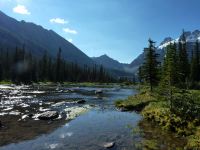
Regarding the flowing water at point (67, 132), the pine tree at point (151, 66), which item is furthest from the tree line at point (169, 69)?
the flowing water at point (67, 132)

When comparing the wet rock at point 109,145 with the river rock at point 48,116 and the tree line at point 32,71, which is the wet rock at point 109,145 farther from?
the tree line at point 32,71

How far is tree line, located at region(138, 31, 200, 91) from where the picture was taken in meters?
36.8

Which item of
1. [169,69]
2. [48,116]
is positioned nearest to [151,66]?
[169,69]

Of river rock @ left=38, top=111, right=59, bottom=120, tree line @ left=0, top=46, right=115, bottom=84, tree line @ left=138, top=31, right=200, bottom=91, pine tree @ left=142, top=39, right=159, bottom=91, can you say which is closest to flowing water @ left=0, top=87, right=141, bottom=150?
river rock @ left=38, top=111, right=59, bottom=120

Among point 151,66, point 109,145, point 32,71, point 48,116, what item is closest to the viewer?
point 109,145

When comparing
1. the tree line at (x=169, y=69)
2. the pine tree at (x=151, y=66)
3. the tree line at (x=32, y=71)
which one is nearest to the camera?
the tree line at (x=169, y=69)

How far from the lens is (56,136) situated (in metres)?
26.0

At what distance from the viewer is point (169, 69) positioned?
35.9 m

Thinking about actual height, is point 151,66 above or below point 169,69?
above

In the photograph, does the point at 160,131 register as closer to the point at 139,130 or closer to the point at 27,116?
the point at 139,130

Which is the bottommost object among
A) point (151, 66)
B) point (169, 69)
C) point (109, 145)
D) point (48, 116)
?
point (109, 145)

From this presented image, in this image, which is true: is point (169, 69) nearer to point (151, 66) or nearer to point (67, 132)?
point (67, 132)

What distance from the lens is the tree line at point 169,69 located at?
36.8 meters

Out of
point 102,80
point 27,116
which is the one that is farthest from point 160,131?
point 102,80
